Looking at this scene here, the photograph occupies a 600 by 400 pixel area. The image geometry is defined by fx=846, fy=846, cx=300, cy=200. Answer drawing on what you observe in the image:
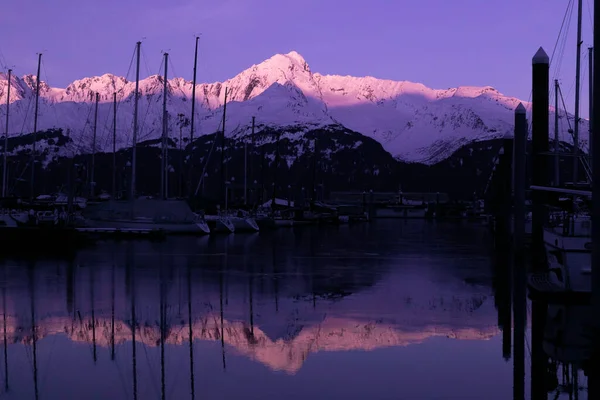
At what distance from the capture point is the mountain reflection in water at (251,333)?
45.5 ft

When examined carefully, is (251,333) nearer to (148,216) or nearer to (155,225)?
(155,225)

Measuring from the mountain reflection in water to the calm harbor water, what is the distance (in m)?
0.04

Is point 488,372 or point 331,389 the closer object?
point 331,389

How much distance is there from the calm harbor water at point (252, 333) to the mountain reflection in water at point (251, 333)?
0.04 meters

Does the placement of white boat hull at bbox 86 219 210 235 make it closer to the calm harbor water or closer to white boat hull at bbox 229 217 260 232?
white boat hull at bbox 229 217 260 232

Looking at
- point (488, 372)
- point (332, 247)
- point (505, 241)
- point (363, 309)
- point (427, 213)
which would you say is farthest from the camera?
point (427, 213)

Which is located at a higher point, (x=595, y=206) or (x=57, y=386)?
(x=595, y=206)

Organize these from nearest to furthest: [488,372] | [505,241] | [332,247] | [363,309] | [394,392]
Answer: [394,392], [488,372], [363,309], [505,241], [332,247]

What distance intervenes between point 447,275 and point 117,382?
20741 mm

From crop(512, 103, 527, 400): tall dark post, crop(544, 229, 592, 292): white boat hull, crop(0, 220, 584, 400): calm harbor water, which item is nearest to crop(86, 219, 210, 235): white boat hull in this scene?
crop(0, 220, 584, 400): calm harbor water

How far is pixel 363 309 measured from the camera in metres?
22.3

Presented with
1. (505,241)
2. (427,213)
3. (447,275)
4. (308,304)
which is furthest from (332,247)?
(427,213)

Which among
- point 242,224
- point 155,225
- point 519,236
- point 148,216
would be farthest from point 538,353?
point 242,224

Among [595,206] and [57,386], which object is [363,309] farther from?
[57,386]
